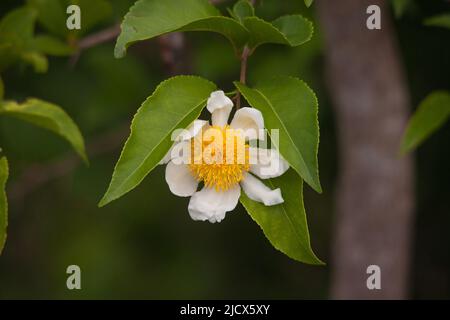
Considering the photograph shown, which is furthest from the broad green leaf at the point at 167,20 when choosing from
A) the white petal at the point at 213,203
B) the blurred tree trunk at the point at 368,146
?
the blurred tree trunk at the point at 368,146

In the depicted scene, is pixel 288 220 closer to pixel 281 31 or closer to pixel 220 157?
pixel 220 157

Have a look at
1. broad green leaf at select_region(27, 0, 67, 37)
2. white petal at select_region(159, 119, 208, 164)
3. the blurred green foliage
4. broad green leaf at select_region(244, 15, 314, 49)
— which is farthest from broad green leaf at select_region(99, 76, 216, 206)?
the blurred green foliage

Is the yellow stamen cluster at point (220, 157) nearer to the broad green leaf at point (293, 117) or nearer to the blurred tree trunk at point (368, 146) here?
the broad green leaf at point (293, 117)

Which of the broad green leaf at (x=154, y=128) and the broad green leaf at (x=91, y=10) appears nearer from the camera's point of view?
the broad green leaf at (x=154, y=128)

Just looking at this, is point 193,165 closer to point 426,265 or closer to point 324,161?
point 324,161

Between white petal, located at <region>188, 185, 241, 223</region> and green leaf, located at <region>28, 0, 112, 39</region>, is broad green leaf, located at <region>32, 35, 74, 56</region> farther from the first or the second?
white petal, located at <region>188, 185, 241, 223</region>

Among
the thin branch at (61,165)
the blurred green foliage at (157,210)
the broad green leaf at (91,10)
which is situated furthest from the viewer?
the thin branch at (61,165)

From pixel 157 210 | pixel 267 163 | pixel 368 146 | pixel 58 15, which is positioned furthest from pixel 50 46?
pixel 157 210
